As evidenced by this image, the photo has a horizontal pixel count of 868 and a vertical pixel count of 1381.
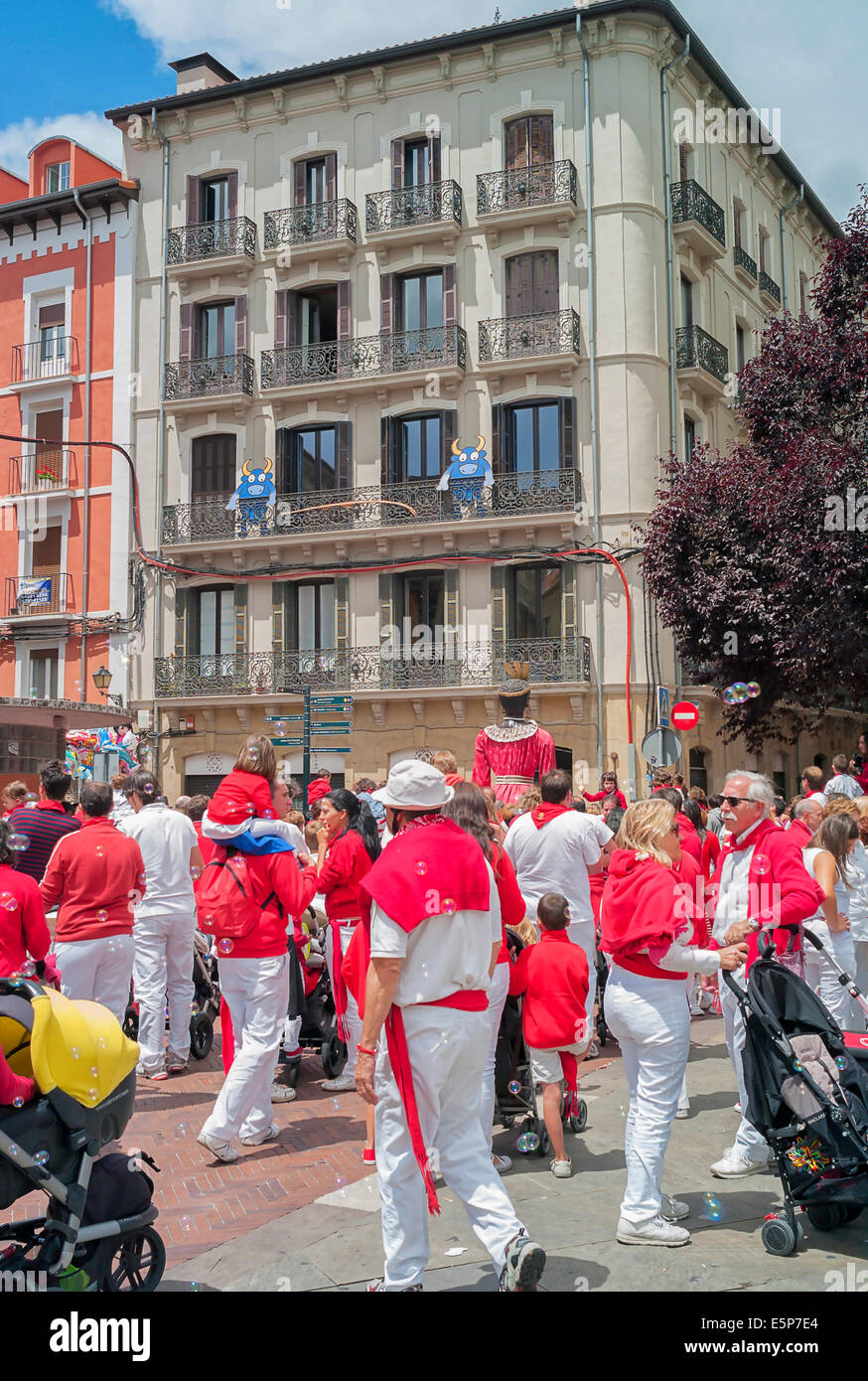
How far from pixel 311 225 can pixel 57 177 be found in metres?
8.27

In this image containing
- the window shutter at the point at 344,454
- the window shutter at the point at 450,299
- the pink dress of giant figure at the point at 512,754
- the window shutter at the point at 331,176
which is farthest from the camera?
the window shutter at the point at 331,176

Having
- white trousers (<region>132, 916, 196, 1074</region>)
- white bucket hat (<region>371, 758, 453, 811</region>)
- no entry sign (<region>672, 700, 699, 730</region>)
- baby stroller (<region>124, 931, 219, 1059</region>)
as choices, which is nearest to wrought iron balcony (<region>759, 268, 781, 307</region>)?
no entry sign (<region>672, 700, 699, 730</region>)

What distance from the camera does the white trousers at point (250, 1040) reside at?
638 centimetres

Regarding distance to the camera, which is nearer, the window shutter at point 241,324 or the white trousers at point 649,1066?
the white trousers at point 649,1066

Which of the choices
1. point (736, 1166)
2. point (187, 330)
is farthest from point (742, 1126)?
point (187, 330)

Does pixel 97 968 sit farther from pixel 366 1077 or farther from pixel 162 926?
pixel 366 1077

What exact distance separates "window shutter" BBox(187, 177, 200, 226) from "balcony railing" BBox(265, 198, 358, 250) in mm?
2028

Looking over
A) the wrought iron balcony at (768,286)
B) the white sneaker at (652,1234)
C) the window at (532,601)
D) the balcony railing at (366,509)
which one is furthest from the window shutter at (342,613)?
the white sneaker at (652,1234)

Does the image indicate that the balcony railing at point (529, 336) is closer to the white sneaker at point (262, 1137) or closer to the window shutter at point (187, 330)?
the window shutter at point (187, 330)

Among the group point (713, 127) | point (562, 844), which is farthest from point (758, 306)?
point (562, 844)

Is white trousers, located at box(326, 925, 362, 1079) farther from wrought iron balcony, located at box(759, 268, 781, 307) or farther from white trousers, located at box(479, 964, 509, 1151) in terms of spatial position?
wrought iron balcony, located at box(759, 268, 781, 307)

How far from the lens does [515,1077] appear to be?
6.86m

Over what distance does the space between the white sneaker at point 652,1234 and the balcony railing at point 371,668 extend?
748 inches
